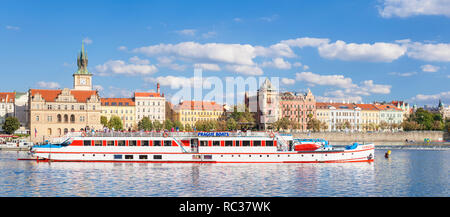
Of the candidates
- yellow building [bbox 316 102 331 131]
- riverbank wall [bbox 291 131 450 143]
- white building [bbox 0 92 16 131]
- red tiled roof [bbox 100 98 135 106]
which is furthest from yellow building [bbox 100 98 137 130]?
yellow building [bbox 316 102 331 131]

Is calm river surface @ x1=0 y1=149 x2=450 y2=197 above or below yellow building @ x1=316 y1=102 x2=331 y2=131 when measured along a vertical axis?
below

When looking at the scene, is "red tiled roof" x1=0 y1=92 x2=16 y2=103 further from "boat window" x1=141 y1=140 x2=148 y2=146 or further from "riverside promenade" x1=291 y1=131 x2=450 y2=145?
"boat window" x1=141 y1=140 x2=148 y2=146

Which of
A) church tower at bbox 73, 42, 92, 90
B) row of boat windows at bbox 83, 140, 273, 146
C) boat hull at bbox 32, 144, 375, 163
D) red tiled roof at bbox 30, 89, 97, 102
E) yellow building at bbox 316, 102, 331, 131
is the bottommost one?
boat hull at bbox 32, 144, 375, 163

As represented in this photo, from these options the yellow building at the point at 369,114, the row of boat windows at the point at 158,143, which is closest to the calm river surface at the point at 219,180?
the row of boat windows at the point at 158,143

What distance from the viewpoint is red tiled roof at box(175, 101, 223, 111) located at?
16249cm

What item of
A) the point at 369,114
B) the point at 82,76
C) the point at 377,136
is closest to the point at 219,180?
the point at 377,136

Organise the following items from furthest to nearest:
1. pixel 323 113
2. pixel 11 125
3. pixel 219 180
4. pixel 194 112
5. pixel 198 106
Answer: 1. pixel 323 113
2. pixel 198 106
3. pixel 194 112
4. pixel 11 125
5. pixel 219 180

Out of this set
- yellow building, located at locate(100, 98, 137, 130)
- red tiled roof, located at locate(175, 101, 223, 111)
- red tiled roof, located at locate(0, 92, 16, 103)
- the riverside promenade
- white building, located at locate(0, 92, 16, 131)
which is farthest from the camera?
red tiled roof, located at locate(175, 101, 223, 111)

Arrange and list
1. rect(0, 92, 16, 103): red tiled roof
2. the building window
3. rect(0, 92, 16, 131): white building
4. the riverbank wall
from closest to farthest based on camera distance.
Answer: the building window
the riverbank wall
rect(0, 92, 16, 131): white building
rect(0, 92, 16, 103): red tiled roof

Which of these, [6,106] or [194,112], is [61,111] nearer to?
[6,106]

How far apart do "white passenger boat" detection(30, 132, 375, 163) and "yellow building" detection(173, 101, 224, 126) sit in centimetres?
10244

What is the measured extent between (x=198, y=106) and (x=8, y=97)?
194ft

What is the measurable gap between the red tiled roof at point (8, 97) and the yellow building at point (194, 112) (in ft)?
162

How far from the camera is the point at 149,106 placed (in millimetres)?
151000
